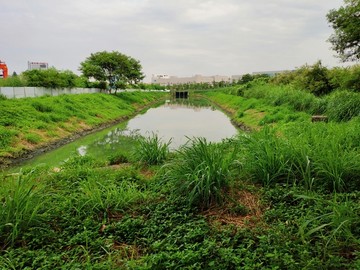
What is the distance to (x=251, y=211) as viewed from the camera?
3.15 m

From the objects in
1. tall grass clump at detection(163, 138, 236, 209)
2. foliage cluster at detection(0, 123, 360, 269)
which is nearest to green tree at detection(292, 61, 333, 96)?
foliage cluster at detection(0, 123, 360, 269)

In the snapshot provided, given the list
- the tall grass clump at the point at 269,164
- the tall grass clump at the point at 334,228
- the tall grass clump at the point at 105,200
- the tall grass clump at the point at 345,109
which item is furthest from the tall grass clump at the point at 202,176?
the tall grass clump at the point at 345,109

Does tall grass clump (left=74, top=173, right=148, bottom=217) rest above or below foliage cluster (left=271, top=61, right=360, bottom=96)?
below

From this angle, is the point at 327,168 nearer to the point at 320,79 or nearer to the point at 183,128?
the point at 183,128

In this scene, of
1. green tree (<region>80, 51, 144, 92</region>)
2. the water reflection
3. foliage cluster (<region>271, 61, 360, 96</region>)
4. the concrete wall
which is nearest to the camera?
the water reflection

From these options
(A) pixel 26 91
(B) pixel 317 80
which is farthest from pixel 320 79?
(A) pixel 26 91

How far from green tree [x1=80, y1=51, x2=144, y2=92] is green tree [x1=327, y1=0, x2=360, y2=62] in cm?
2364

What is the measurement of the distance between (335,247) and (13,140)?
10469mm

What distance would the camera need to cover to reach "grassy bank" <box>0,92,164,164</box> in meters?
10.2

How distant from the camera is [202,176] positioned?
3.20 meters

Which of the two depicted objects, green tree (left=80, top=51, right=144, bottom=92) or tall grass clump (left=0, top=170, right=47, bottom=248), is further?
green tree (left=80, top=51, right=144, bottom=92)

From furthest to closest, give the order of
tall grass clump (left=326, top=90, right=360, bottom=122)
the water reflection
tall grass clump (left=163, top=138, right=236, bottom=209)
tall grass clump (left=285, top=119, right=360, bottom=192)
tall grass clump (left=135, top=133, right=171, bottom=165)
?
the water reflection, tall grass clump (left=326, top=90, right=360, bottom=122), tall grass clump (left=135, top=133, right=171, bottom=165), tall grass clump (left=285, top=119, right=360, bottom=192), tall grass clump (left=163, top=138, right=236, bottom=209)

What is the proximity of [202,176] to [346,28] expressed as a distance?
41.3ft

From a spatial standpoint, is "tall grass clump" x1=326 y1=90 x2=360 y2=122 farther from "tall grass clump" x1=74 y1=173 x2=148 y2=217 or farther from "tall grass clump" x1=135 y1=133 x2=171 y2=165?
"tall grass clump" x1=74 y1=173 x2=148 y2=217
